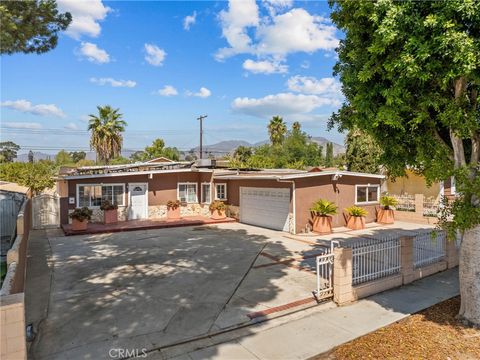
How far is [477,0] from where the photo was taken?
13.1 ft

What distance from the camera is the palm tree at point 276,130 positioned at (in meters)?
51.9

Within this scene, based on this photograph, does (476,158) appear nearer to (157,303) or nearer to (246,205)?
(157,303)

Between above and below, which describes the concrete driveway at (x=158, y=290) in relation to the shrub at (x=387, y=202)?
below

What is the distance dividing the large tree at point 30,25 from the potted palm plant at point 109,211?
33.8 feet

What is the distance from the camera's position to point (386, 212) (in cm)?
1712

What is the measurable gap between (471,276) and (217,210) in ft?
45.4

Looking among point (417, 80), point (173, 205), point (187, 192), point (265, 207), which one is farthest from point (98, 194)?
point (417, 80)

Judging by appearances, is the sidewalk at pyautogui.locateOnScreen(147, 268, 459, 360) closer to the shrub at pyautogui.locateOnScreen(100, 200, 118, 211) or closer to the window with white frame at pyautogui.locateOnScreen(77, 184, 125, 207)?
the shrub at pyautogui.locateOnScreen(100, 200, 118, 211)

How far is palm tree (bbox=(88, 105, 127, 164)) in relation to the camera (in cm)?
3108

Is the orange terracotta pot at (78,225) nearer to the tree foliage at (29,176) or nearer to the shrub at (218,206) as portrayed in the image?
the shrub at (218,206)

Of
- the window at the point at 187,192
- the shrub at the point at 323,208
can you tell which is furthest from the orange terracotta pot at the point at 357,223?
the window at the point at 187,192

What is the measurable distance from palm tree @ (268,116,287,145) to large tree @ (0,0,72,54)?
45.7 metres

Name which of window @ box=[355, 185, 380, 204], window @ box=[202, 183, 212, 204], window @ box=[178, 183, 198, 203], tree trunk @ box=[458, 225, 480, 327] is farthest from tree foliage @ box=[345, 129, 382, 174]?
tree trunk @ box=[458, 225, 480, 327]

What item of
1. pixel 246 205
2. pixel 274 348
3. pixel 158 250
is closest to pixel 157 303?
pixel 274 348
